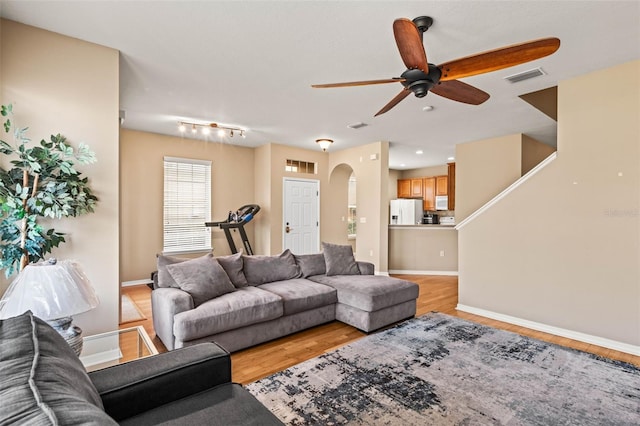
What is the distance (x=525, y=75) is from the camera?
3.18 metres

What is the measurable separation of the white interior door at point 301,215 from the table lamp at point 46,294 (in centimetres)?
507

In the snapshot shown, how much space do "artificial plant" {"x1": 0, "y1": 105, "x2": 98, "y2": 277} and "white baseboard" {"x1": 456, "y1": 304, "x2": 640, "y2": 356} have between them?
4529mm

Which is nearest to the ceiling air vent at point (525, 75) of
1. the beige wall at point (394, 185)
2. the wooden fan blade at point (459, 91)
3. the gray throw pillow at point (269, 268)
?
the wooden fan blade at point (459, 91)

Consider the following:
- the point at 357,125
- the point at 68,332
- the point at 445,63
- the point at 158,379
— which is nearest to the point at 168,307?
the point at 68,332

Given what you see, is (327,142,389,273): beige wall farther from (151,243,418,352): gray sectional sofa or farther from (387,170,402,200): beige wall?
(387,170,402,200): beige wall

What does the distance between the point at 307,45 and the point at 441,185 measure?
7495 millimetres

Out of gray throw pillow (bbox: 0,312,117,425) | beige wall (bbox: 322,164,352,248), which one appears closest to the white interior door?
beige wall (bbox: 322,164,352,248)

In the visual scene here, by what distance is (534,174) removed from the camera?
3617 mm

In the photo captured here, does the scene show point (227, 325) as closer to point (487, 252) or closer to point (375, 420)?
point (375, 420)

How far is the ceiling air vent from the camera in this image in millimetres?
3098

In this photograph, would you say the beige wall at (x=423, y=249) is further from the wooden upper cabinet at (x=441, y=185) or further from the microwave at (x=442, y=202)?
the wooden upper cabinet at (x=441, y=185)

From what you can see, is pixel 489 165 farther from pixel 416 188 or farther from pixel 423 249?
pixel 416 188

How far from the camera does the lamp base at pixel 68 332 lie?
5.50 ft

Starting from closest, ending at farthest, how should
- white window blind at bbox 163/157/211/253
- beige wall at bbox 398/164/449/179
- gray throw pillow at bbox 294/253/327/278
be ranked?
gray throw pillow at bbox 294/253/327/278
white window blind at bbox 163/157/211/253
beige wall at bbox 398/164/449/179
